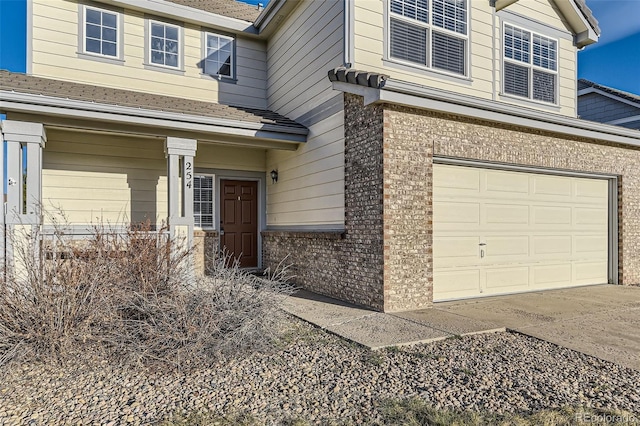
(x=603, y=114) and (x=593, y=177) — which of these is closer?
(x=593, y=177)

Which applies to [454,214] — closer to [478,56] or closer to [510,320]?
[510,320]

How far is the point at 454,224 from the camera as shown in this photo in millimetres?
7141

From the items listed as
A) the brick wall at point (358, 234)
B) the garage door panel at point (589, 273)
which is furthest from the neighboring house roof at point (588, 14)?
the brick wall at point (358, 234)

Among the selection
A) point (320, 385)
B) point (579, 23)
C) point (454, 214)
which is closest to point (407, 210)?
point (454, 214)

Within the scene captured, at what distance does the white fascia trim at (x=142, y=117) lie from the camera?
21.5 feet

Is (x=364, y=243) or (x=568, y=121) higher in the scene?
(x=568, y=121)

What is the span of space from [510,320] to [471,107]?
329cm

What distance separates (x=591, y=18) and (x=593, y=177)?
3.86 metres

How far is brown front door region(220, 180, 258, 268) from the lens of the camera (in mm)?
10000

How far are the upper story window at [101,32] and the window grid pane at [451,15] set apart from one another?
21.2 feet

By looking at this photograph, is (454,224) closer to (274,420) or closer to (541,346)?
(541,346)

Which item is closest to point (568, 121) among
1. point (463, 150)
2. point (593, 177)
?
point (593, 177)

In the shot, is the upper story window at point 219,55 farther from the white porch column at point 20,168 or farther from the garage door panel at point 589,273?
the garage door panel at point 589,273

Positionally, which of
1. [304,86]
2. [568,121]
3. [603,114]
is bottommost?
[568,121]
